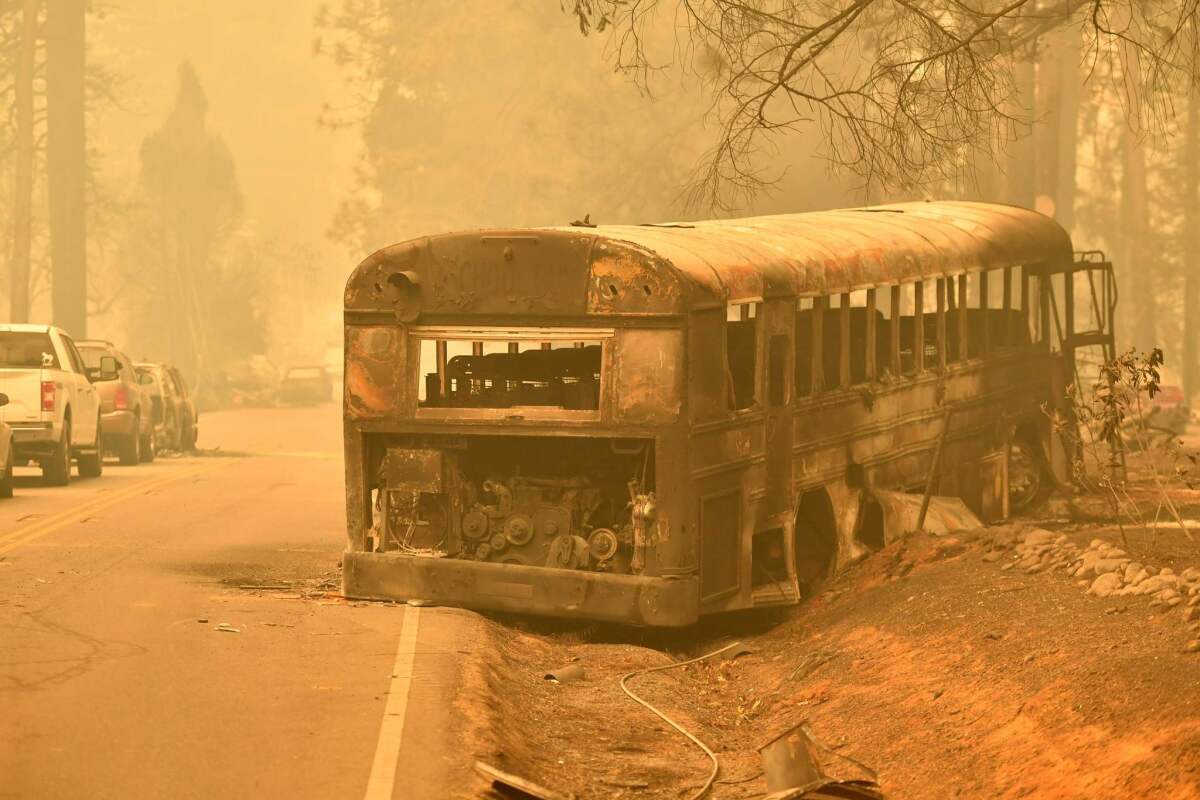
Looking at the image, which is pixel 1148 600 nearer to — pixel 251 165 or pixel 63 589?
pixel 63 589

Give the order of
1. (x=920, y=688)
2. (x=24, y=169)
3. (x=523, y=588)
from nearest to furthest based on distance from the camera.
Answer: (x=920, y=688) < (x=523, y=588) < (x=24, y=169)

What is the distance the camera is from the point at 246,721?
9.98 m

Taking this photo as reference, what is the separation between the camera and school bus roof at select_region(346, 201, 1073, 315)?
1309 cm

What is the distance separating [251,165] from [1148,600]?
10623 centimetres

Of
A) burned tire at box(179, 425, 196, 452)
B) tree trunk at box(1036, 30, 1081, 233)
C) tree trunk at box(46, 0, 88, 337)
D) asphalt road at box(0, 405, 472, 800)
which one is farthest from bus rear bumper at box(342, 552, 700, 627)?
tree trunk at box(46, 0, 88, 337)

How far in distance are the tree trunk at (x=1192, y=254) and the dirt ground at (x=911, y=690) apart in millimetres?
43108

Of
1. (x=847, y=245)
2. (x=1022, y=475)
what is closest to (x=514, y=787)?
(x=847, y=245)

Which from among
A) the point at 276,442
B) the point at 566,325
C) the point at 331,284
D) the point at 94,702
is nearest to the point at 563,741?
the point at 94,702

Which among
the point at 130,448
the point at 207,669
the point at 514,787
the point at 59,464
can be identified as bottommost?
the point at 514,787

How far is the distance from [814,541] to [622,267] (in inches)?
144

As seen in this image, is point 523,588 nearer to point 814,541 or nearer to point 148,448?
point 814,541

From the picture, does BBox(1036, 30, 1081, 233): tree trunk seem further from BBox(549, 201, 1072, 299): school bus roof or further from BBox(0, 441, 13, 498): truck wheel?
BBox(0, 441, 13, 498): truck wheel

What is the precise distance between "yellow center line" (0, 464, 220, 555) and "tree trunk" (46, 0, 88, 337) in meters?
20.9

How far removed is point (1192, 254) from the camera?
194ft
